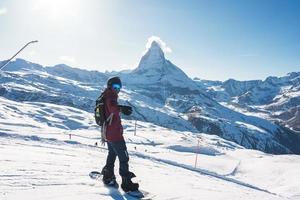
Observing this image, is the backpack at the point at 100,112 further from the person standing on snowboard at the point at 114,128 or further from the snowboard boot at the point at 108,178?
the snowboard boot at the point at 108,178

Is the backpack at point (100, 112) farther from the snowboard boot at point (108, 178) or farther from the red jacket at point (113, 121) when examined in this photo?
the snowboard boot at point (108, 178)

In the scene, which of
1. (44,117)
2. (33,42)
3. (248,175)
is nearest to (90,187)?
(33,42)

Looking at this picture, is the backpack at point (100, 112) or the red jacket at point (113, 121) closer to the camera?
the red jacket at point (113, 121)

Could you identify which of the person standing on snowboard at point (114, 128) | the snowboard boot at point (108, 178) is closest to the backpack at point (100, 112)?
the person standing on snowboard at point (114, 128)

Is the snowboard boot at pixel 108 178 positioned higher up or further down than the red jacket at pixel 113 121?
further down

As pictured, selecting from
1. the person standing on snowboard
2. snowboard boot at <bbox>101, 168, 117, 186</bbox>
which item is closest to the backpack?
the person standing on snowboard

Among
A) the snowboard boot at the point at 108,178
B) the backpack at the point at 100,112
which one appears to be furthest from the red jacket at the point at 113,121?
the snowboard boot at the point at 108,178

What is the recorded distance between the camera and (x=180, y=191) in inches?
400

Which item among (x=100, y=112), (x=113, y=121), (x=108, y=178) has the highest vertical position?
(x=100, y=112)

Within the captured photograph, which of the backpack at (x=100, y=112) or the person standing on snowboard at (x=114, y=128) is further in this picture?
the backpack at (x=100, y=112)

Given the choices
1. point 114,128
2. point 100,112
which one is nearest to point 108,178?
point 114,128

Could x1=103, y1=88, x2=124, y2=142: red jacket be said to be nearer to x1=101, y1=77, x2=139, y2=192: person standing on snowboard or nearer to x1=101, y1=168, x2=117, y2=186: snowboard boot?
x1=101, y1=77, x2=139, y2=192: person standing on snowboard

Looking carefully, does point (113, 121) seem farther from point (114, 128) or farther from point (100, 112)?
point (100, 112)

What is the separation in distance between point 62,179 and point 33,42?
425 inches
